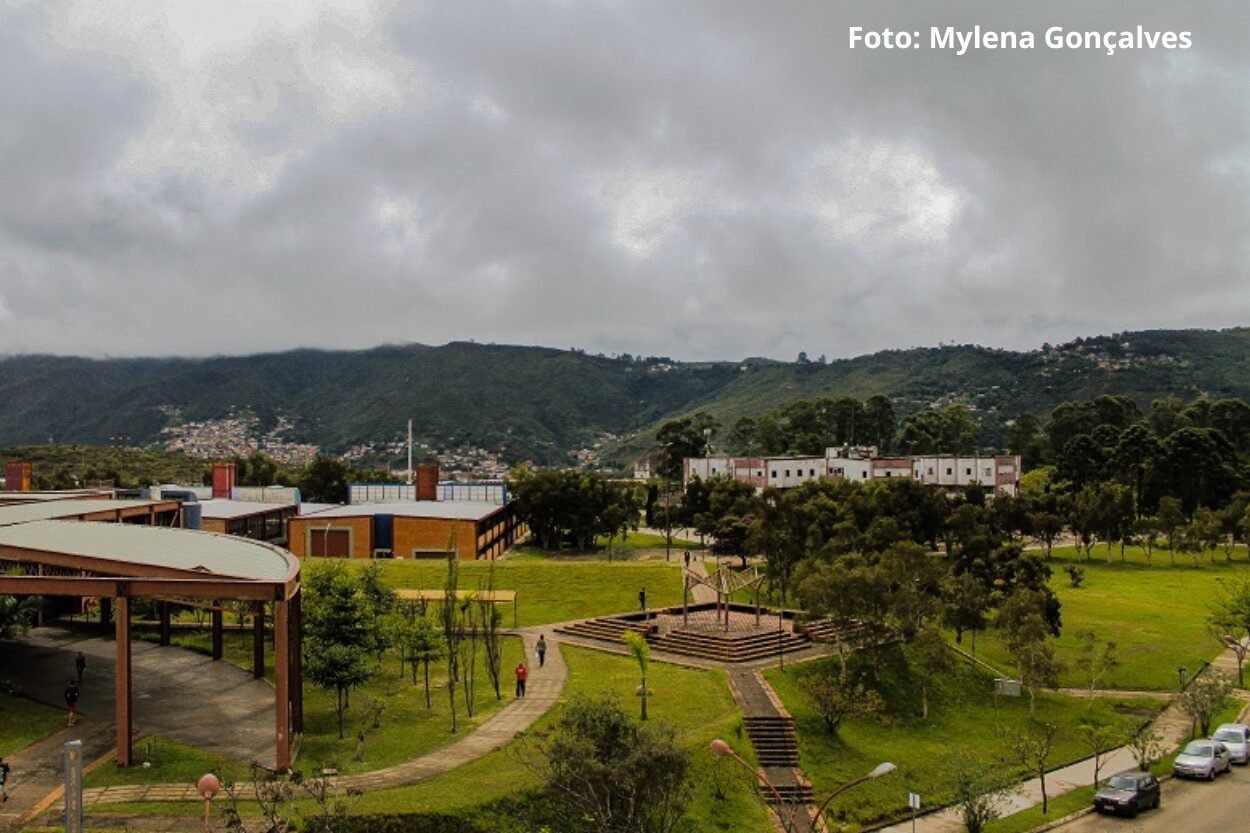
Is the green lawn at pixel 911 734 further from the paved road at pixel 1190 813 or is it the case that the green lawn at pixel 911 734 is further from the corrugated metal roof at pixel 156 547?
the corrugated metal roof at pixel 156 547

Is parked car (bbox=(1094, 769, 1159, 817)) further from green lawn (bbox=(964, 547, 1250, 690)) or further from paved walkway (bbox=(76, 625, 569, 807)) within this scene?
paved walkway (bbox=(76, 625, 569, 807))

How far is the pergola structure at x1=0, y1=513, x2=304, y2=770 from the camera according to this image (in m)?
21.3

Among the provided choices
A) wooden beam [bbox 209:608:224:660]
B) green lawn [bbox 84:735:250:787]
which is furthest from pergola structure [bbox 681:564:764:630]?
green lawn [bbox 84:735:250:787]

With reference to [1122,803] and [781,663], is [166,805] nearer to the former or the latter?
[781,663]

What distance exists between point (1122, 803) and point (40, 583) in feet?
86.6

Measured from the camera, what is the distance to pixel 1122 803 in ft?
79.3

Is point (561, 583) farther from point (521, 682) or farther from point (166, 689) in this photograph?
point (166, 689)

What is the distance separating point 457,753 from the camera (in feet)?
76.2

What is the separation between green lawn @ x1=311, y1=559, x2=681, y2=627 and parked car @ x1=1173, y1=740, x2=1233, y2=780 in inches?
790

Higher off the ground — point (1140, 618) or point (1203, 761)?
point (1140, 618)

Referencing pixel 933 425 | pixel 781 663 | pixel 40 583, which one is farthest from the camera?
pixel 933 425

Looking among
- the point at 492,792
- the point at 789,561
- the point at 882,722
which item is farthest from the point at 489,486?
the point at 492,792

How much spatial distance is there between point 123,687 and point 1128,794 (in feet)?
78.8

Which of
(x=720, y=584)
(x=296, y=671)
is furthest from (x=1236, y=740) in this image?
(x=296, y=671)
